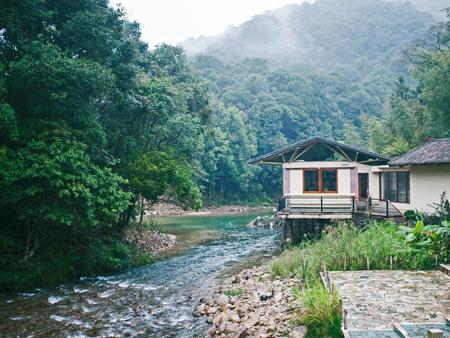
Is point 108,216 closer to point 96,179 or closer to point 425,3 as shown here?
point 96,179

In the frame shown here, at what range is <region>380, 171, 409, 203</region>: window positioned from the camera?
21986mm

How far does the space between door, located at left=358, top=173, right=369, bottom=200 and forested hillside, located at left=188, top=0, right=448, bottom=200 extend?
16.1 meters

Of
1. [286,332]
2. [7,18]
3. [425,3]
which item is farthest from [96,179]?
[425,3]

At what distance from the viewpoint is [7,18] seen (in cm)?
1545

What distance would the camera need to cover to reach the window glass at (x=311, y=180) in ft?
77.6

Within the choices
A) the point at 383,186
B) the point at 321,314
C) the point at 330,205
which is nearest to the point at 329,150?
the point at 330,205

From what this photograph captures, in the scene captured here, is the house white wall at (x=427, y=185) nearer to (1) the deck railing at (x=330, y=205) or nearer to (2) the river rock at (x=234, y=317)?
(1) the deck railing at (x=330, y=205)

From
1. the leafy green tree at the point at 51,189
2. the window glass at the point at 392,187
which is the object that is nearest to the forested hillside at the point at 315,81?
the window glass at the point at 392,187

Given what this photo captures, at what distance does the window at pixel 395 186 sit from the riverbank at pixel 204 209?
25.7 metres

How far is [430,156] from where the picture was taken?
19.3m

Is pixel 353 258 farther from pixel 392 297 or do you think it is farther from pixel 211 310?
pixel 211 310

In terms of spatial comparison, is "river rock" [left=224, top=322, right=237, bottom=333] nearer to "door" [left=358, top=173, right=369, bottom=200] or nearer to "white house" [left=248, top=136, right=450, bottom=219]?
"white house" [left=248, top=136, right=450, bottom=219]

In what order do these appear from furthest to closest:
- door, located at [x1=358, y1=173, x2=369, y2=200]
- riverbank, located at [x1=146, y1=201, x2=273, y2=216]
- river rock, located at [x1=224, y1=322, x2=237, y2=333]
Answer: riverbank, located at [x1=146, y1=201, x2=273, y2=216]
door, located at [x1=358, y1=173, x2=369, y2=200]
river rock, located at [x1=224, y1=322, x2=237, y2=333]

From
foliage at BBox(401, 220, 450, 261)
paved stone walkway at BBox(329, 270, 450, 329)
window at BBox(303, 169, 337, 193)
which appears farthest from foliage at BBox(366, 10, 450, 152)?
paved stone walkway at BBox(329, 270, 450, 329)
